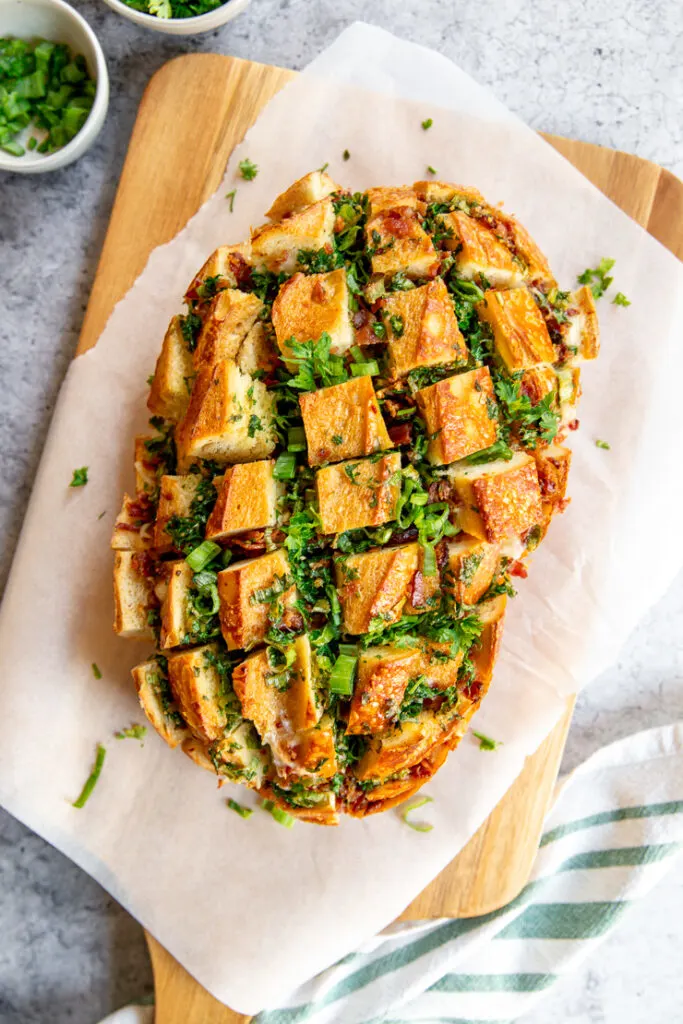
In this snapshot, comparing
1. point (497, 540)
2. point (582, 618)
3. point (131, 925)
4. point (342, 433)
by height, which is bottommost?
point (131, 925)

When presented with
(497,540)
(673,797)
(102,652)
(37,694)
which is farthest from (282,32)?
(673,797)

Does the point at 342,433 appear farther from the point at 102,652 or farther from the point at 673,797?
the point at 673,797

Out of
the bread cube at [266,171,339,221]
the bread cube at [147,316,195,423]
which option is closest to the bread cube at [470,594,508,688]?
the bread cube at [147,316,195,423]

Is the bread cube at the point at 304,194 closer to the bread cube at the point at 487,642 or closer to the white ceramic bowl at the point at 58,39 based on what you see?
the white ceramic bowl at the point at 58,39

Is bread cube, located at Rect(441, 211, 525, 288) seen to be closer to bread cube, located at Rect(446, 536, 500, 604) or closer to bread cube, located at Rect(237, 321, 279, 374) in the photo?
bread cube, located at Rect(237, 321, 279, 374)

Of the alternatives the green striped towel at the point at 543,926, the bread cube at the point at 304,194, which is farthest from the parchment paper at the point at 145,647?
the bread cube at the point at 304,194
